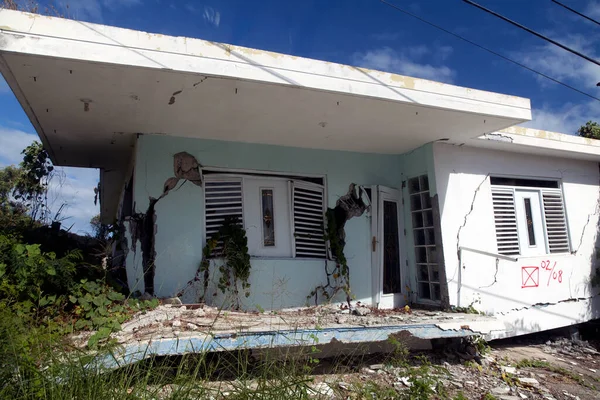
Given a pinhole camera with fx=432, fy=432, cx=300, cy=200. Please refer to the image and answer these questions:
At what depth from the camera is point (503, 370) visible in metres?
5.55

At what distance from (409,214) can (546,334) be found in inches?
138

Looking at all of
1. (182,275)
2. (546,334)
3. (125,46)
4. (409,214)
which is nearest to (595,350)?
(546,334)

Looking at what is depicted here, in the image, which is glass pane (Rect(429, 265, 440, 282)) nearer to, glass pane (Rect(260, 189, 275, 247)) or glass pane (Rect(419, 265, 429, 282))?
glass pane (Rect(419, 265, 429, 282))

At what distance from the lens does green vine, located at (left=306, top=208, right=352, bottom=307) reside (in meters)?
6.62

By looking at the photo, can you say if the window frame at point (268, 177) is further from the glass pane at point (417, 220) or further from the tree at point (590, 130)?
the tree at point (590, 130)

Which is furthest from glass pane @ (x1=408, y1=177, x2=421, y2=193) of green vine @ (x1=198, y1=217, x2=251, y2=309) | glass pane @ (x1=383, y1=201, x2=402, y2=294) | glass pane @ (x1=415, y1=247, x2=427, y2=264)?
green vine @ (x1=198, y1=217, x2=251, y2=309)

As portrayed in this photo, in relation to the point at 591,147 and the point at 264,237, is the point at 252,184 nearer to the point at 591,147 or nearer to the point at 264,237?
the point at 264,237

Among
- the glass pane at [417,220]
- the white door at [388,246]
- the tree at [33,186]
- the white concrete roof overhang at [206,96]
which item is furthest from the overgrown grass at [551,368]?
the tree at [33,186]

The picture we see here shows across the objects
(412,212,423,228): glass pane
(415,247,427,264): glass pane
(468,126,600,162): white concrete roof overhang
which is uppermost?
(468,126,600,162): white concrete roof overhang

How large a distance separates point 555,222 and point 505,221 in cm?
140

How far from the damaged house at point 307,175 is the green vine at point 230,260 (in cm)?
2

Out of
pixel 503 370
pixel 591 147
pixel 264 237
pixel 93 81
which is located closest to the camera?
pixel 93 81

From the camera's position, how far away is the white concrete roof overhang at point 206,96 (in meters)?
3.97

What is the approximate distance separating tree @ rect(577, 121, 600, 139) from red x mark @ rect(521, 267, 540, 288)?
9.65m
